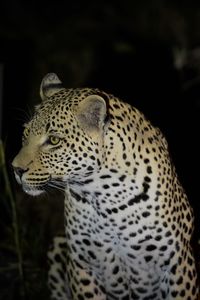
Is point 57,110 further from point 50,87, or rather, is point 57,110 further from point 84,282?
point 84,282

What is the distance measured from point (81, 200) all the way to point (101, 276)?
458 mm

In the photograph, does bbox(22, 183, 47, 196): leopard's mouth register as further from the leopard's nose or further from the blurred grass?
the blurred grass

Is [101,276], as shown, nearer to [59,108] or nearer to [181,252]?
[181,252]

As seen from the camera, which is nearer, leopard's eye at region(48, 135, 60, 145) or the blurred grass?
leopard's eye at region(48, 135, 60, 145)

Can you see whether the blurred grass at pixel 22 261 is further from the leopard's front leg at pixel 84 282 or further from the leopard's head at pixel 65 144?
the leopard's head at pixel 65 144

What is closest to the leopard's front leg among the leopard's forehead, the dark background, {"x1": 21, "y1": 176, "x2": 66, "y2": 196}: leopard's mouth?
{"x1": 21, "y1": 176, "x2": 66, "y2": 196}: leopard's mouth

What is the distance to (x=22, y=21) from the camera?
9.45 metres

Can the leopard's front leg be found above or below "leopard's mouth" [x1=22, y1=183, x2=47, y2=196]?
below

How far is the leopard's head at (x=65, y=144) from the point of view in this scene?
362 cm

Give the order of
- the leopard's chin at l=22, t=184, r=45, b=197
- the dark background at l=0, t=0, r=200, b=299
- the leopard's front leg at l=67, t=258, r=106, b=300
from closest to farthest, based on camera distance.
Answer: the leopard's chin at l=22, t=184, r=45, b=197 < the leopard's front leg at l=67, t=258, r=106, b=300 < the dark background at l=0, t=0, r=200, b=299

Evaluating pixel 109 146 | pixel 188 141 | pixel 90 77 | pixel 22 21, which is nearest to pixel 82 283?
pixel 109 146

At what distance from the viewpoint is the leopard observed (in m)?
3.64

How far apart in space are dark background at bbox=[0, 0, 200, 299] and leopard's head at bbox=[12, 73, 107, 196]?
1843mm

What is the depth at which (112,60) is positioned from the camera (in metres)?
7.68
